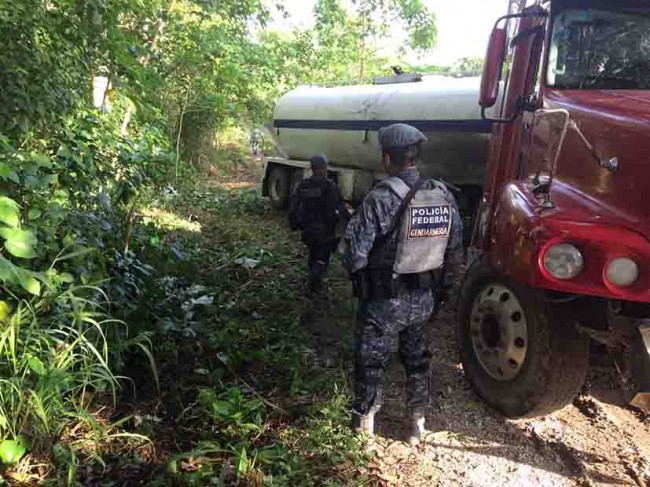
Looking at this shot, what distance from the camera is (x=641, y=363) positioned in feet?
8.33

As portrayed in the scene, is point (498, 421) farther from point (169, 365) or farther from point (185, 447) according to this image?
point (169, 365)

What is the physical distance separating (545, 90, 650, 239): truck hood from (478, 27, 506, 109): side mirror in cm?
46

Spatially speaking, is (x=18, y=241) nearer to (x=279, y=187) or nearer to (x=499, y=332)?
(x=499, y=332)

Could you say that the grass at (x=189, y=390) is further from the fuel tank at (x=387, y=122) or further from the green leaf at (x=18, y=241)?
the fuel tank at (x=387, y=122)

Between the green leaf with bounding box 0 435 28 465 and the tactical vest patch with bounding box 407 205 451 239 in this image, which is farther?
the tactical vest patch with bounding box 407 205 451 239

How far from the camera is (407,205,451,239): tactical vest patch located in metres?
2.94

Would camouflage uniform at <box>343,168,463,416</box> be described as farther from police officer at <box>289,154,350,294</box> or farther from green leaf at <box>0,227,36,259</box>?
police officer at <box>289,154,350,294</box>

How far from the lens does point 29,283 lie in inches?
107

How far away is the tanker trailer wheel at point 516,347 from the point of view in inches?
118

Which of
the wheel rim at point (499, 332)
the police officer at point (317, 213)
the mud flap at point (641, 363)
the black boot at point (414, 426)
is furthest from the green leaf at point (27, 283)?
the police officer at point (317, 213)

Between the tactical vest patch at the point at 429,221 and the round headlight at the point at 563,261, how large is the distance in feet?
1.92

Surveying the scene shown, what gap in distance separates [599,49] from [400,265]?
75.6 inches

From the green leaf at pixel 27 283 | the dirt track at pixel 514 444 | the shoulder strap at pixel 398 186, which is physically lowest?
the dirt track at pixel 514 444

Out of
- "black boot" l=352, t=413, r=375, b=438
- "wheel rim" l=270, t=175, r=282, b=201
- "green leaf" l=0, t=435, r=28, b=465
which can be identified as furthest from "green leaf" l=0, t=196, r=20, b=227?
"wheel rim" l=270, t=175, r=282, b=201
